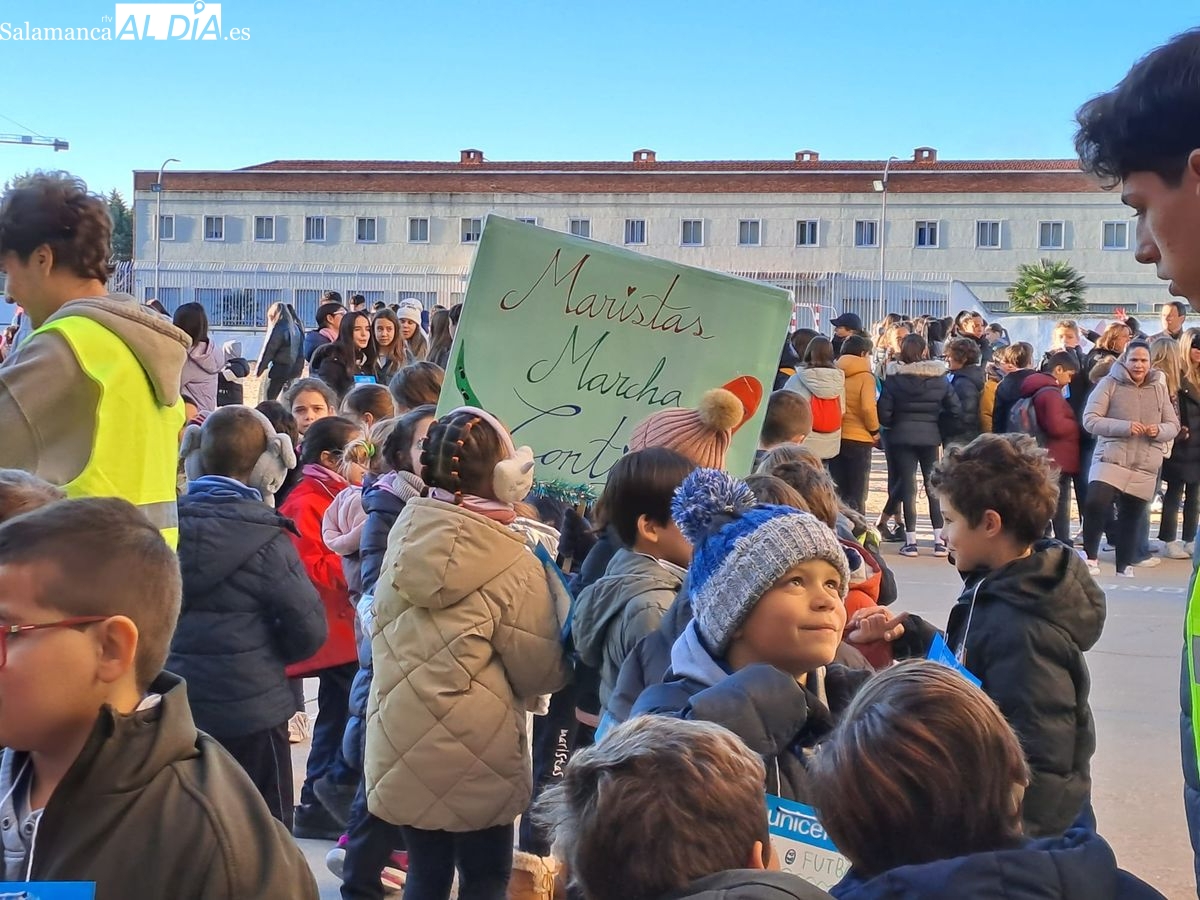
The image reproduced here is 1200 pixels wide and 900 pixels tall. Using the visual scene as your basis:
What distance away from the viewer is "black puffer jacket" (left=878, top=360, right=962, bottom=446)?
11812mm

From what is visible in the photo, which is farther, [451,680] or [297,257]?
[297,257]

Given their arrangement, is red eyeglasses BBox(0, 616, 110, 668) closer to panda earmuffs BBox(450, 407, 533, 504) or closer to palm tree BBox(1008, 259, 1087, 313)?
panda earmuffs BBox(450, 407, 533, 504)

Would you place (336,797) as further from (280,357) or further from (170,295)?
(170,295)

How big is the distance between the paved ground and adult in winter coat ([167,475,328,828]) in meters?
0.71

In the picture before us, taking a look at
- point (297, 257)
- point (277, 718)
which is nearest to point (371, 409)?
point (277, 718)

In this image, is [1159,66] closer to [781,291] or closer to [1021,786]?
[1021,786]

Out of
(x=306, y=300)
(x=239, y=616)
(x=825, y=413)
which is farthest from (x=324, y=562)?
(x=306, y=300)

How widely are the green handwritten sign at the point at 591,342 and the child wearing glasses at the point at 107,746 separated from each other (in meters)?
2.81

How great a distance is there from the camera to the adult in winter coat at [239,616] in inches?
160

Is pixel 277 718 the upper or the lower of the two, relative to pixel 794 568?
lower

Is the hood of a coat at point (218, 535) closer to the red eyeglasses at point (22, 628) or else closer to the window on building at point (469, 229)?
the red eyeglasses at point (22, 628)

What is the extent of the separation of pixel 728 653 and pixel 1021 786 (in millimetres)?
847

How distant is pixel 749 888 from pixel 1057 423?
10.2m

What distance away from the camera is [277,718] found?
421 cm
